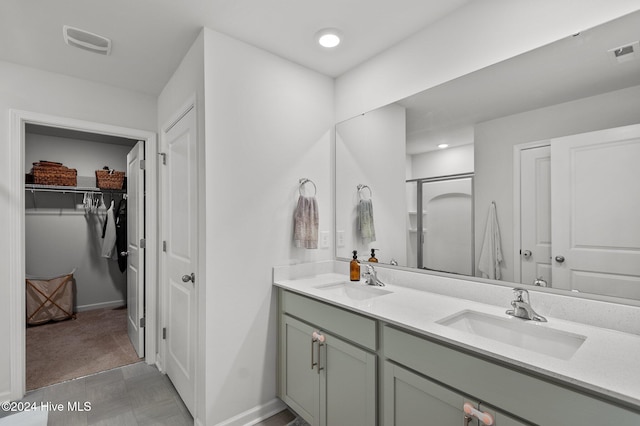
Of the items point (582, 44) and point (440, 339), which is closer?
point (440, 339)

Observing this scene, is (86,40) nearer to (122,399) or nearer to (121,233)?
(122,399)

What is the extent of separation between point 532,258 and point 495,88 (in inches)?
34.1

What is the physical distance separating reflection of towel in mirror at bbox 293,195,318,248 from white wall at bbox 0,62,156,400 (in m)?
1.72

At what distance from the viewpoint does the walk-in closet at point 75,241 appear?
141 inches

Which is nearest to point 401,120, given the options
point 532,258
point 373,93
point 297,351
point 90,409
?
point 373,93

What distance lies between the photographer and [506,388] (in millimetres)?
992

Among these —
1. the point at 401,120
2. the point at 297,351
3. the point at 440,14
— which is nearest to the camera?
the point at 440,14

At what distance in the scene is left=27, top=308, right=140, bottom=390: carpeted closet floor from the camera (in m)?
2.58

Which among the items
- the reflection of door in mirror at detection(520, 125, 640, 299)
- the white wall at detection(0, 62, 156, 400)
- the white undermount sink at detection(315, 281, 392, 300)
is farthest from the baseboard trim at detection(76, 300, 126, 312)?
the reflection of door in mirror at detection(520, 125, 640, 299)

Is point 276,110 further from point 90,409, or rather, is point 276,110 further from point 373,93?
point 90,409

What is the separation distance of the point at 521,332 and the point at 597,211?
58 cm

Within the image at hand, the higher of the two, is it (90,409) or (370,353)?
(370,353)

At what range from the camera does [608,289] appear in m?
1.25

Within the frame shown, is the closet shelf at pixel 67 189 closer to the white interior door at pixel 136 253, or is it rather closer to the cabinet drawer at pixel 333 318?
the white interior door at pixel 136 253
